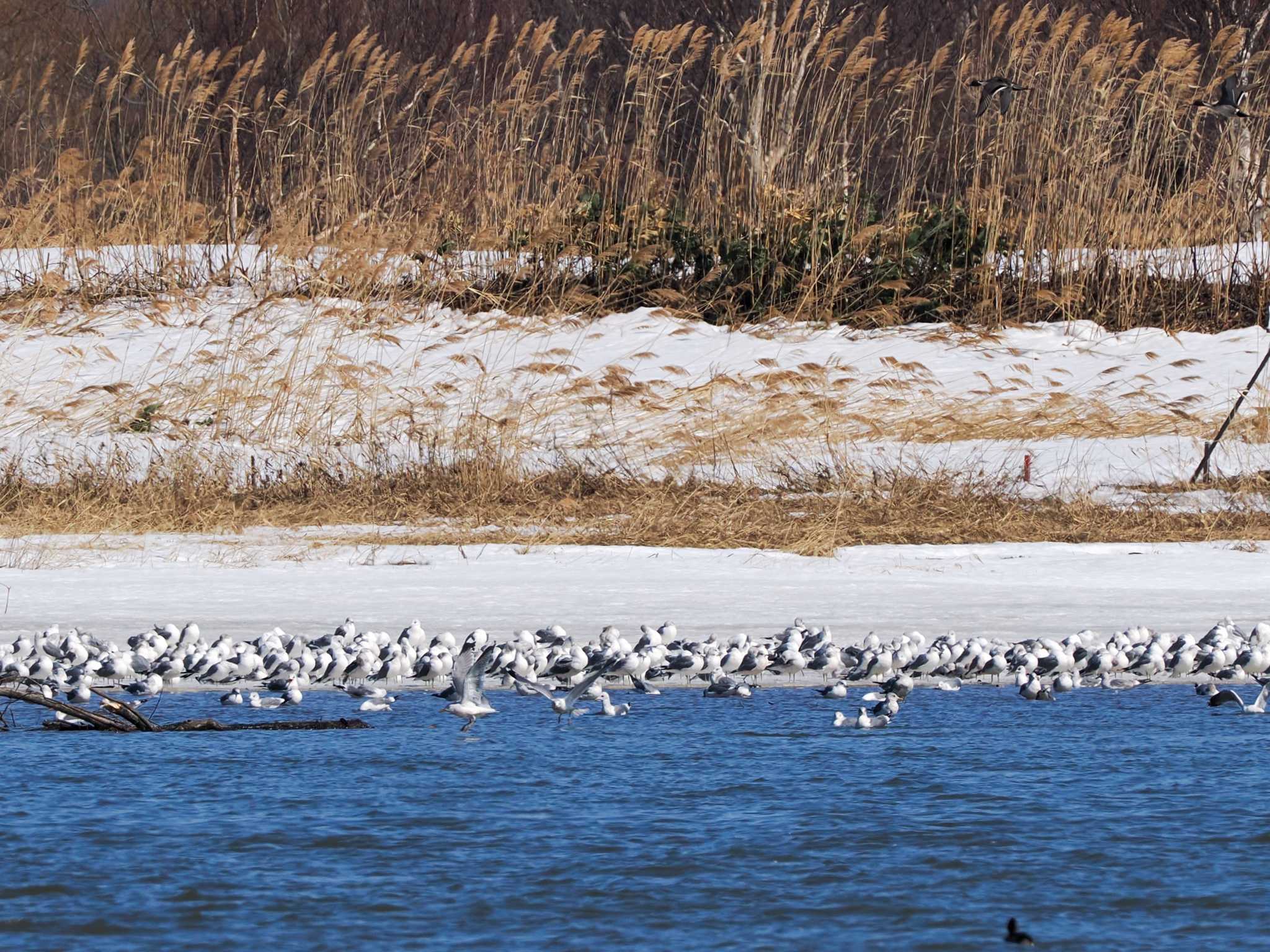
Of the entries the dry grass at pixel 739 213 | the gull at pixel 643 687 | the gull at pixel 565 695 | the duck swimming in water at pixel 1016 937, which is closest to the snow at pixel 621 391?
the dry grass at pixel 739 213

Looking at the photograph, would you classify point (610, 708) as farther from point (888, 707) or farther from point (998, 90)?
point (998, 90)

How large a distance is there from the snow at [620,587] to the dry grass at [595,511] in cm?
25

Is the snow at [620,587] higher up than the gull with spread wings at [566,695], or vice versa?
the snow at [620,587]

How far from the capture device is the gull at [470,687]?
4.14 meters

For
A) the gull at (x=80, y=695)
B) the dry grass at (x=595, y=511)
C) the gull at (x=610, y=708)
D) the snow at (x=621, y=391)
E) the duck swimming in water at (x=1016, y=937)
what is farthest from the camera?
the snow at (x=621, y=391)

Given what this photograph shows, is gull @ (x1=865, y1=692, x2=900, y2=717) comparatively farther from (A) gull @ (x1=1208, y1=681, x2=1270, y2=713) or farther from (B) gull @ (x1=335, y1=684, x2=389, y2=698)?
(B) gull @ (x1=335, y1=684, x2=389, y2=698)

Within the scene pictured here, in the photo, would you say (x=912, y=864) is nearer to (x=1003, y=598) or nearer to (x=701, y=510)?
(x=1003, y=598)

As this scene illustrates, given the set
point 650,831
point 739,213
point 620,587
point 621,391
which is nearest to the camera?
point 650,831

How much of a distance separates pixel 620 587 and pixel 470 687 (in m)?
2.06

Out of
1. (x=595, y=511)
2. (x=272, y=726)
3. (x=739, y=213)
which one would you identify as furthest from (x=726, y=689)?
(x=739, y=213)

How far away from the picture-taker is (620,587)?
20.4ft

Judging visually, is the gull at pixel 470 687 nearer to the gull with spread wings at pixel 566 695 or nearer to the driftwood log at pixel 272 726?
the gull with spread wings at pixel 566 695

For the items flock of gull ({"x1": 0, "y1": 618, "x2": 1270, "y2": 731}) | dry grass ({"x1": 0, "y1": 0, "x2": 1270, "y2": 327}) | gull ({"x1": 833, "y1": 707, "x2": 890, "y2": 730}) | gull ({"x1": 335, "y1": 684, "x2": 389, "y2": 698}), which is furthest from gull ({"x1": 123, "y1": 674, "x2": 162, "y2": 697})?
A: dry grass ({"x1": 0, "y1": 0, "x2": 1270, "y2": 327})

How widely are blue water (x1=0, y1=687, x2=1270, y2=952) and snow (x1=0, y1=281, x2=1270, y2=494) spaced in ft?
15.5
